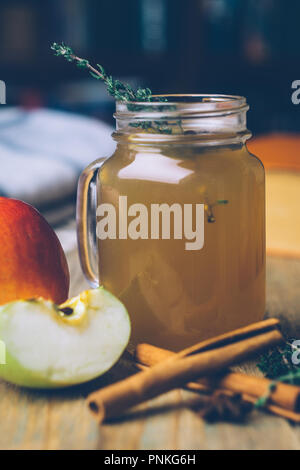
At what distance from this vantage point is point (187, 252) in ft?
2.17

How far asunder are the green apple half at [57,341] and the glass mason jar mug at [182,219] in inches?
2.7

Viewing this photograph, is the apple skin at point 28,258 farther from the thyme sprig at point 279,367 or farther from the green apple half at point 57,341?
the thyme sprig at point 279,367

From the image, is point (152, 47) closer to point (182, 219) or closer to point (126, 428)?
point (182, 219)

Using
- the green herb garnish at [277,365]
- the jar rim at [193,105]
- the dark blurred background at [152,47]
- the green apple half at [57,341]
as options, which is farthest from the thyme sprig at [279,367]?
the dark blurred background at [152,47]

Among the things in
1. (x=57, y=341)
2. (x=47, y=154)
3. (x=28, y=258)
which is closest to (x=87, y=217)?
(x=28, y=258)

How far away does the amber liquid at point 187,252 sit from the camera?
661 millimetres

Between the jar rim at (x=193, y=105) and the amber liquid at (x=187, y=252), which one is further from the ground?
the jar rim at (x=193, y=105)

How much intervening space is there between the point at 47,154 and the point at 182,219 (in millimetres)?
882

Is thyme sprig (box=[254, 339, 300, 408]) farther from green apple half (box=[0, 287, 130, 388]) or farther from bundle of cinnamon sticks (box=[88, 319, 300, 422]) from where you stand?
green apple half (box=[0, 287, 130, 388])

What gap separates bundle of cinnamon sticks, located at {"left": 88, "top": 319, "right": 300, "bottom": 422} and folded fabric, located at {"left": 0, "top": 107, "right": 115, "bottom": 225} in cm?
57

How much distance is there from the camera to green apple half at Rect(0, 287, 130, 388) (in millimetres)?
584

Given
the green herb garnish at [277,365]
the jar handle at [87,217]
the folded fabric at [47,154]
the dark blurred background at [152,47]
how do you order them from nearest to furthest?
the green herb garnish at [277,365]
the jar handle at [87,217]
the folded fabric at [47,154]
the dark blurred background at [152,47]

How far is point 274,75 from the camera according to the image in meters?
2.60

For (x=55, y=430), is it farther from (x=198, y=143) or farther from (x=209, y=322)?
(x=198, y=143)
